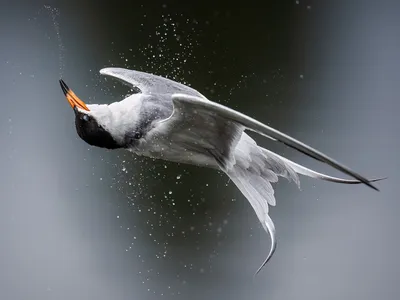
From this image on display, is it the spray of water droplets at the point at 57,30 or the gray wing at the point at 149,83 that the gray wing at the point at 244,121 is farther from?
the spray of water droplets at the point at 57,30

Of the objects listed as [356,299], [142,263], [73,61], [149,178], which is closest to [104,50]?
[73,61]

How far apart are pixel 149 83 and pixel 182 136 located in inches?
9.2

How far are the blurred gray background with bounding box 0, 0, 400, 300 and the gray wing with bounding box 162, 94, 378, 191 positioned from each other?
153cm

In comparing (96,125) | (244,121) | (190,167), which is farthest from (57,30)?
(244,121)

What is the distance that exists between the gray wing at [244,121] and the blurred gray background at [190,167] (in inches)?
60.2

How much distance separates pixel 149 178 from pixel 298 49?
4.45 feet

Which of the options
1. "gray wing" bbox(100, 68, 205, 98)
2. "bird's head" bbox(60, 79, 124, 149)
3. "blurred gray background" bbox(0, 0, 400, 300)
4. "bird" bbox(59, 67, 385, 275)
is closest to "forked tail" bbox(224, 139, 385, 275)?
"bird" bbox(59, 67, 385, 275)

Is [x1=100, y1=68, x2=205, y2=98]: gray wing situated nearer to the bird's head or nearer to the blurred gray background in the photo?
the bird's head

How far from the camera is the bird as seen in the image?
69.8 inches

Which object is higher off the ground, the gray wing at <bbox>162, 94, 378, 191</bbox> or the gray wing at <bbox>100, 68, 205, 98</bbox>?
the gray wing at <bbox>100, 68, 205, 98</bbox>

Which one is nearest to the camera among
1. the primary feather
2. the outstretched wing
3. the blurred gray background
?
the outstretched wing

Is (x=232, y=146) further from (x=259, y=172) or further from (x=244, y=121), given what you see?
(x=244, y=121)

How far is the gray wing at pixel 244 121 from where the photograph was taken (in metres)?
1.42

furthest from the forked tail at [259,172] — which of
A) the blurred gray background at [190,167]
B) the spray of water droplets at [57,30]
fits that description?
the spray of water droplets at [57,30]
